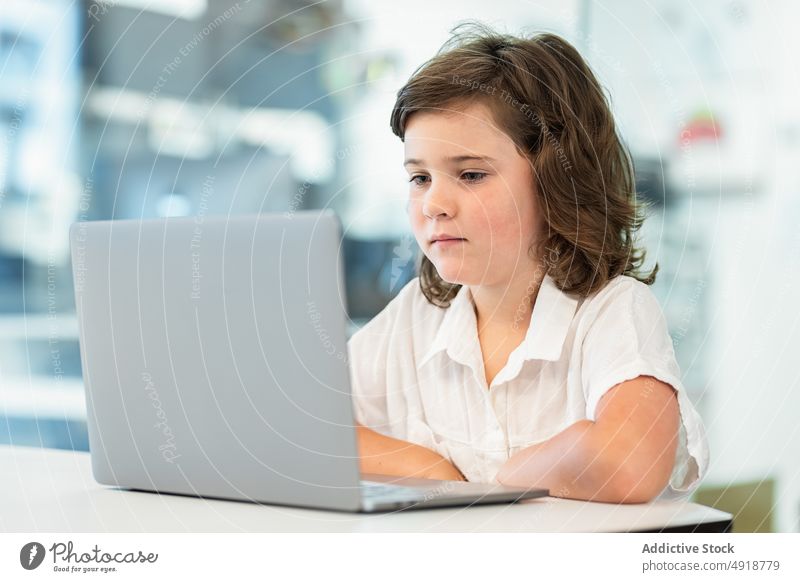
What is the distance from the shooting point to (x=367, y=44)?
191cm

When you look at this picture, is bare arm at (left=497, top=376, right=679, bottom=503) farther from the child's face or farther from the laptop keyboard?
the child's face

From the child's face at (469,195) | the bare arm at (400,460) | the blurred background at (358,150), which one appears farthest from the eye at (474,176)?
the blurred background at (358,150)

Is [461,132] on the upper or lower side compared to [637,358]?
Result: upper

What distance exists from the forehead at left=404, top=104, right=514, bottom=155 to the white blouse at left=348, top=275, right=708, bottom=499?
0.47 feet

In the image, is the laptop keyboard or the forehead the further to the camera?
the forehead

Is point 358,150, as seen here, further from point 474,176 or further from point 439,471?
point 439,471

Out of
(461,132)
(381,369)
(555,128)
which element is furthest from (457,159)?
(381,369)

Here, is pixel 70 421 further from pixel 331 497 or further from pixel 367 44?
pixel 331 497

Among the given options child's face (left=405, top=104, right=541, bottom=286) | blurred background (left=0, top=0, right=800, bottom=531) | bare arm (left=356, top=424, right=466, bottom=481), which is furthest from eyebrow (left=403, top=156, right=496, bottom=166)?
blurred background (left=0, top=0, right=800, bottom=531)

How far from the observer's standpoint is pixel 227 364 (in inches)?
23.3

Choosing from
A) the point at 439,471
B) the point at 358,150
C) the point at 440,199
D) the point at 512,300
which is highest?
the point at 358,150

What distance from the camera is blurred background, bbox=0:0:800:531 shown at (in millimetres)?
1827

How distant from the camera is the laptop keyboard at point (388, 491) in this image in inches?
23.3

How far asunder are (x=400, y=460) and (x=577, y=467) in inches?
6.9
